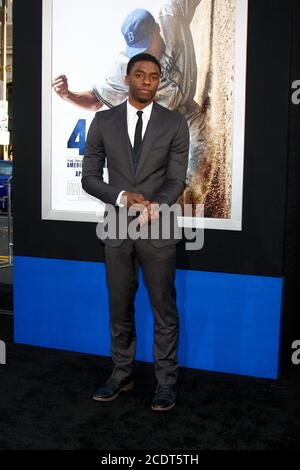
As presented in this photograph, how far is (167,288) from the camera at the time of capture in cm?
293

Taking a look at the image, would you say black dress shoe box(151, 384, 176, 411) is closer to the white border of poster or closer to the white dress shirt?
the white border of poster

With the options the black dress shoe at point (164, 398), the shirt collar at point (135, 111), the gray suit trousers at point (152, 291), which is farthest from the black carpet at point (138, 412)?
the shirt collar at point (135, 111)

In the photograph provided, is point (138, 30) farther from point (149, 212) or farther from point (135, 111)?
point (149, 212)

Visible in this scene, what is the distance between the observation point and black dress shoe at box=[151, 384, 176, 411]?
113 inches

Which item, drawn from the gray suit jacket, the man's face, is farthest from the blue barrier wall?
the man's face

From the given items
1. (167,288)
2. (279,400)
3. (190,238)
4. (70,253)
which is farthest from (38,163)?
(279,400)

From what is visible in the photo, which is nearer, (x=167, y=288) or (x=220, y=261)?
(x=167, y=288)

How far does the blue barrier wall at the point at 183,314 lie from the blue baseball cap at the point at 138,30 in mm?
1324

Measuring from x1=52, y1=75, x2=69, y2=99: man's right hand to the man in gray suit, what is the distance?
2.89 ft

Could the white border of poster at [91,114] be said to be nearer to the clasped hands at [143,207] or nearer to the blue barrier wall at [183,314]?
the blue barrier wall at [183,314]

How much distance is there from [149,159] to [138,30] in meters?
1.11

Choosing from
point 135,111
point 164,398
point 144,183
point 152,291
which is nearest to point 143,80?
point 135,111

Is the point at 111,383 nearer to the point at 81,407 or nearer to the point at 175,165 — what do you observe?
the point at 81,407

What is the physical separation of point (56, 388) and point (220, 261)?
3.77 feet
